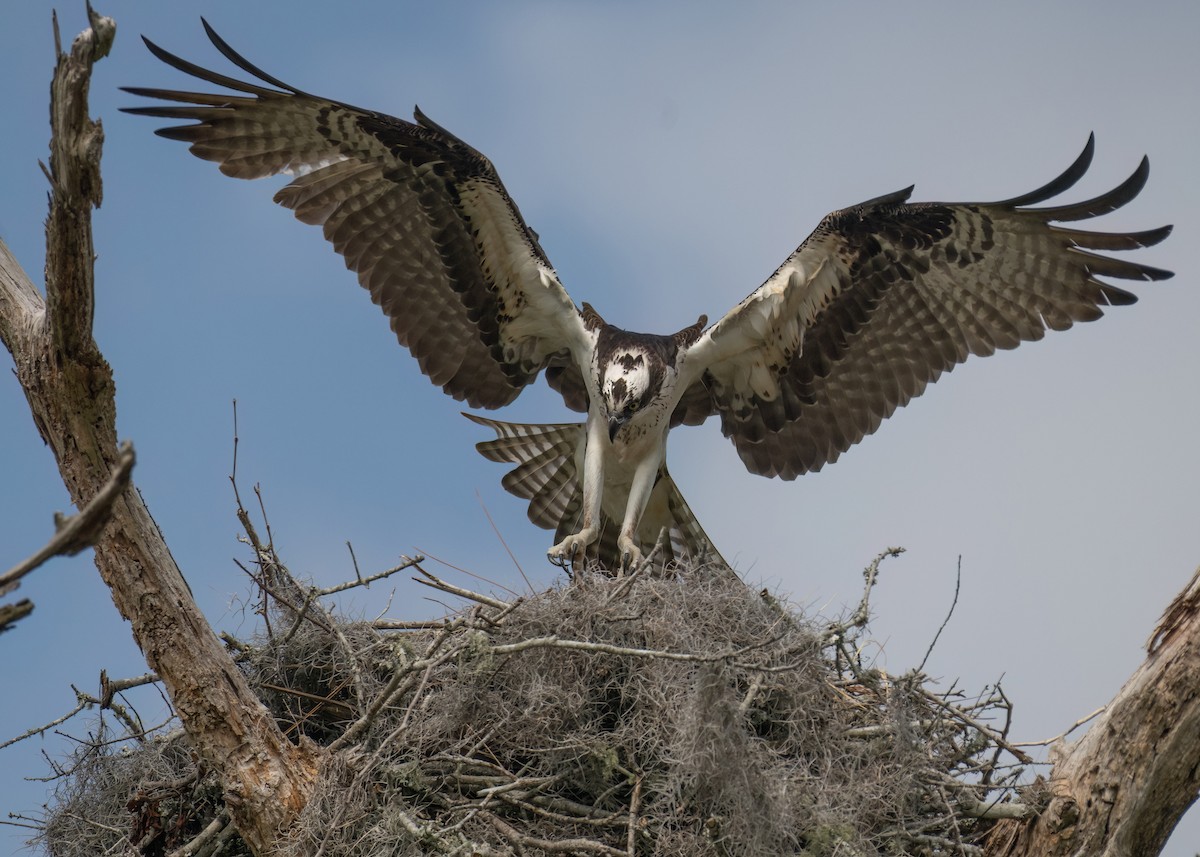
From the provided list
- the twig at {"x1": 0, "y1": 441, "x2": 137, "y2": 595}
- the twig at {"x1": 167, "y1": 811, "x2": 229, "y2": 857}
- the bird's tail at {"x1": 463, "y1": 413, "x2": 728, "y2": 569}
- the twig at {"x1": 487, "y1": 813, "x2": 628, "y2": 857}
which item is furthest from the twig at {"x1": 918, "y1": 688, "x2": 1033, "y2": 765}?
the twig at {"x1": 0, "y1": 441, "x2": 137, "y2": 595}

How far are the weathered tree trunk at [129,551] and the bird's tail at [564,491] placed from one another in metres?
2.69

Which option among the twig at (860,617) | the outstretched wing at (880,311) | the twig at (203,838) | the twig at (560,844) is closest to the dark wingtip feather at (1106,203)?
the outstretched wing at (880,311)

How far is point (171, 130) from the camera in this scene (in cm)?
611

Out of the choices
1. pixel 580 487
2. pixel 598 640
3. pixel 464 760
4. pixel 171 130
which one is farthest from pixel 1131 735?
pixel 171 130

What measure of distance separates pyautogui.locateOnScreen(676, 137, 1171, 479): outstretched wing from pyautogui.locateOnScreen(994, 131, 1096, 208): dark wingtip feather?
1.0 inches

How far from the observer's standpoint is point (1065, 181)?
567 centimetres

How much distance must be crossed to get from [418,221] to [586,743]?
124 inches

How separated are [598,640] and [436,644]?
0.90 meters

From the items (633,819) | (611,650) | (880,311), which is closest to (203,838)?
(633,819)

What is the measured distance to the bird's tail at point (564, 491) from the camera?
6.79 meters

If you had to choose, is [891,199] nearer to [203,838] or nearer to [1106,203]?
[1106,203]

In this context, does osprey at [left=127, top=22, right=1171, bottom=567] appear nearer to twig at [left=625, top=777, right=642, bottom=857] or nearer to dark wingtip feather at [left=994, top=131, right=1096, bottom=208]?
dark wingtip feather at [left=994, top=131, right=1096, bottom=208]

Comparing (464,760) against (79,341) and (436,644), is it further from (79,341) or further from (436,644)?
(79,341)

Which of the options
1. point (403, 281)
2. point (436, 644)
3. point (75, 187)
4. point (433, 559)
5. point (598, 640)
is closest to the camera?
point (75, 187)
